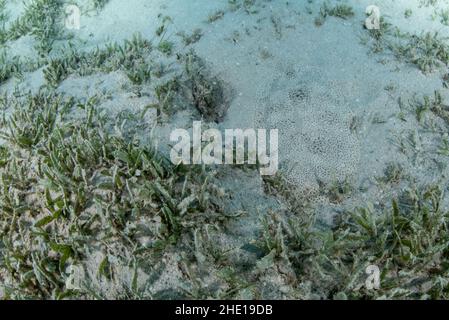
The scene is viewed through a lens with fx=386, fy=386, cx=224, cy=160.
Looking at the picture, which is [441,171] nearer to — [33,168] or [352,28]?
[352,28]

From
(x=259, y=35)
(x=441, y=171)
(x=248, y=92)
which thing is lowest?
(x=441, y=171)

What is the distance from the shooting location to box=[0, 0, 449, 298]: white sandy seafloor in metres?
3.50

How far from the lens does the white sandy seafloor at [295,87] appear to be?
350 cm

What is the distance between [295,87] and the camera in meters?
4.21

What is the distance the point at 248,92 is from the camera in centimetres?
424

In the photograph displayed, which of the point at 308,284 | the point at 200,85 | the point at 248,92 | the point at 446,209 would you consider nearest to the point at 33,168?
the point at 200,85

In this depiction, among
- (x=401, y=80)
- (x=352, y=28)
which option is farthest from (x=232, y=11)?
(x=401, y=80)

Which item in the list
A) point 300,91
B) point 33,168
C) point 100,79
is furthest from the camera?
point 100,79

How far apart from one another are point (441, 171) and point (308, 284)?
5.99 ft

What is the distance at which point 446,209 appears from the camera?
3.28 meters
